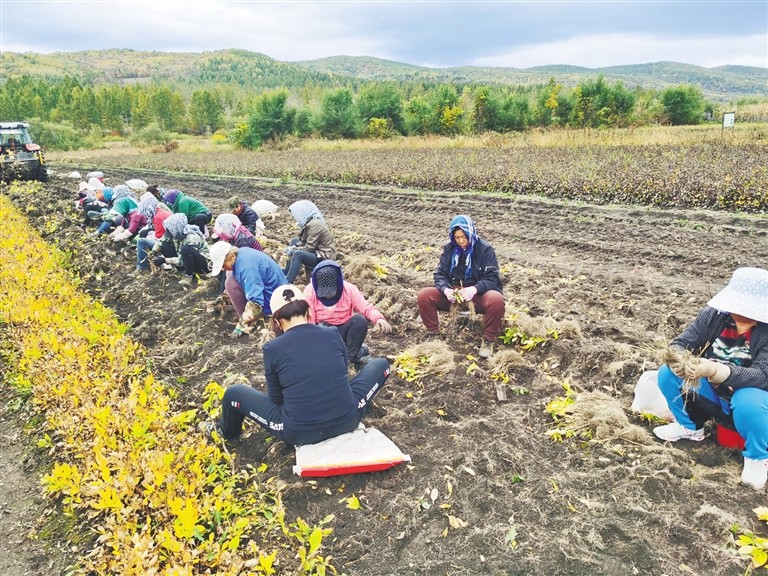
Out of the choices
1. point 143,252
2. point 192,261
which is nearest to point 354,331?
point 192,261

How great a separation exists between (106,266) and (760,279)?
8.54 m

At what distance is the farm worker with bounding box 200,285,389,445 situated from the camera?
10.0 ft

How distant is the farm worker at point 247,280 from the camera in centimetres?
525

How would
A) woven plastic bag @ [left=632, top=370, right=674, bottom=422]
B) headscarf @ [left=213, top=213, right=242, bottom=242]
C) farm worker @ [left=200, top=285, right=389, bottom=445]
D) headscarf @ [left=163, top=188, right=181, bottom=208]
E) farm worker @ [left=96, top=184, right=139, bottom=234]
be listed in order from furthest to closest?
1. farm worker @ [left=96, top=184, right=139, bottom=234]
2. headscarf @ [left=163, top=188, right=181, bottom=208]
3. headscarf @ [left=213, top=213, right=242, bottom=242]
4. woven plastic bag @ [left=632, top=370, right=674, bottom=422]
5. farm worker @ [left=200, top=285, right=389, bottom=445]

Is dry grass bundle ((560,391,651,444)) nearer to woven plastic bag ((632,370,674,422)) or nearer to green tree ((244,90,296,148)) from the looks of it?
woven plastic bag ((632,370,674,422))

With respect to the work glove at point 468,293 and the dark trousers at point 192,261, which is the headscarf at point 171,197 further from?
the work glove at point 468,293

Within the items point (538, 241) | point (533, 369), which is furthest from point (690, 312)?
point (538, 241)

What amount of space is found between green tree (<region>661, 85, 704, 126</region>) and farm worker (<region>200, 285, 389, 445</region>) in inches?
1370

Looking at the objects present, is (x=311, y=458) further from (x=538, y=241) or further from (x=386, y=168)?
(x=386, y=168)

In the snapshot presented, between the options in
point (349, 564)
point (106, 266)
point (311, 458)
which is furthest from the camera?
point (106, 266)

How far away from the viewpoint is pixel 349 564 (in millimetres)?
2605

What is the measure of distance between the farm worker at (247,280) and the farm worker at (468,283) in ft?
5.55

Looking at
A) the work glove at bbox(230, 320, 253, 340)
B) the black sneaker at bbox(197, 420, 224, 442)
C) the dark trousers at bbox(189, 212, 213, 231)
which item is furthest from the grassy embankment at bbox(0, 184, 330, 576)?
the dark trousers at bbox(189, 212, 213, 231)

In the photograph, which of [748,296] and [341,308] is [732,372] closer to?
[748,296]
